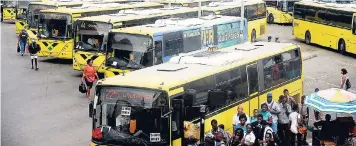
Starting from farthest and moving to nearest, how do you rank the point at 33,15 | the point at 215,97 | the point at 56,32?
the point at 33,15 → the point at 56,32 → the point at 215,97

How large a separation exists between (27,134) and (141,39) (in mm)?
5814

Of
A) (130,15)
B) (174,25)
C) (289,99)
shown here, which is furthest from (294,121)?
(130,15)

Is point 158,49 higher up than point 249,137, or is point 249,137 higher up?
point 158,49

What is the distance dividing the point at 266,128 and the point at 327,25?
70.1ft

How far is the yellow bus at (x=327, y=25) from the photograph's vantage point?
30.3 metres

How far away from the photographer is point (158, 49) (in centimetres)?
2098

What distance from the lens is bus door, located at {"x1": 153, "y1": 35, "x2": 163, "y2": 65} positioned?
2073cm

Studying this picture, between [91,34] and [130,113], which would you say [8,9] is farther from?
[130,113]

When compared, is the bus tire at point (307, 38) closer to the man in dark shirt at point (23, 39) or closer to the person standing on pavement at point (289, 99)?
the man in dark shirt at point (23, 39)

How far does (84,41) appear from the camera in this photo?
78.6 feet

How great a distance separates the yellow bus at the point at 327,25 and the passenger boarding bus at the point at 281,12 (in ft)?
25.5

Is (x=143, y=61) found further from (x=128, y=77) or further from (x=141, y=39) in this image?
(x=128, y=77)

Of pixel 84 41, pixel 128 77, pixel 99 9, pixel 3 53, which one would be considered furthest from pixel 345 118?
pixel 3 53

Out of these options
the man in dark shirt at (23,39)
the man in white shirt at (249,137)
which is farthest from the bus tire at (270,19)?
the man in white shirt at (249,137)
